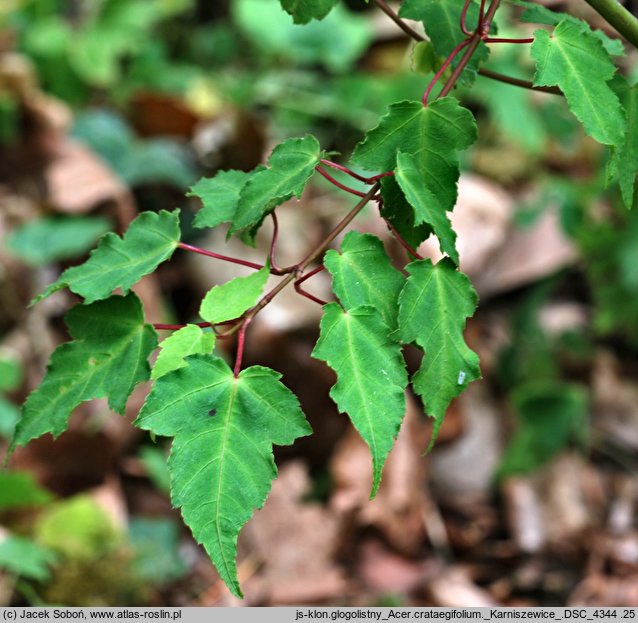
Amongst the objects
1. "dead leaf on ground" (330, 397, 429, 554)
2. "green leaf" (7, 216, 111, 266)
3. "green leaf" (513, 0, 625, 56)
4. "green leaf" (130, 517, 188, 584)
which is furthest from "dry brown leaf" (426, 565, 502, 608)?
"green leaf" (513, 0, 625, 56)

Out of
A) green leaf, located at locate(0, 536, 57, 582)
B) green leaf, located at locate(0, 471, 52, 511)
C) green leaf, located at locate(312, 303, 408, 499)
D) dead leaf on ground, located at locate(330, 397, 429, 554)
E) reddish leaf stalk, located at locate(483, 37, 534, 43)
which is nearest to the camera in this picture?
green leaf, located at locate(312, 303, 408, 499)

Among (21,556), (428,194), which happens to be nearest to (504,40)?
(428,194)

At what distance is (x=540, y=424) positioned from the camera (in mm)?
2613

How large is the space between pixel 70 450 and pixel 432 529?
3.47 ft

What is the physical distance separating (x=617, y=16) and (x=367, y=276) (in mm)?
388

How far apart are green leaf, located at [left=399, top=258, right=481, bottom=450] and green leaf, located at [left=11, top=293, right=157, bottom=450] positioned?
251 mm

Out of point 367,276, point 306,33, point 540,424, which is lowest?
point 540,424

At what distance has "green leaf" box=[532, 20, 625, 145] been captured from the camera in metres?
0.79

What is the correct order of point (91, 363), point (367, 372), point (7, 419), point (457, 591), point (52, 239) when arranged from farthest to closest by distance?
point (52, 239) < point (457, 591) < point (7, 419) < point (91, 363) < point (367, 372)

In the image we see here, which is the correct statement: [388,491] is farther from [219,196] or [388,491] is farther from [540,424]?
[219,196]

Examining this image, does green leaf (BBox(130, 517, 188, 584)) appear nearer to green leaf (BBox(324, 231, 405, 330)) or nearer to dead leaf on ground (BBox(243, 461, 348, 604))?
dead leaf on ground (BBox(243, 461, 348, 604))

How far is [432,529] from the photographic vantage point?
102 inches

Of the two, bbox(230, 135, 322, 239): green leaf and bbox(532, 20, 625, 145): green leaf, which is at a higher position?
bbox(532, 20, 625, 145): green leaf
